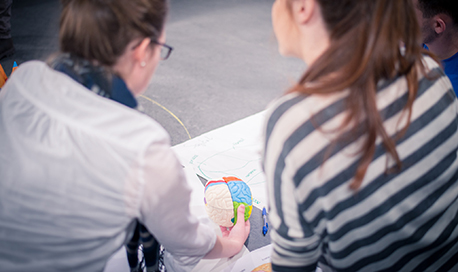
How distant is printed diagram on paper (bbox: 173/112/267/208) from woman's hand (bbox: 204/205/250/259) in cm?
11

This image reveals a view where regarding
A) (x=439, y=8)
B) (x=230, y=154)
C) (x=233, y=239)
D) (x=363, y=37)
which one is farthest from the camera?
(x=230, y=154)

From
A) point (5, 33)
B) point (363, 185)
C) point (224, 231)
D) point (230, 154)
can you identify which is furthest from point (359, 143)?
point (5, 33)

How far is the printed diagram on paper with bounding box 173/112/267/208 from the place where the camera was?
917 millimetres

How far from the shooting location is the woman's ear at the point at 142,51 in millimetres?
479

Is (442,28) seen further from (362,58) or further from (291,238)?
(291,238)

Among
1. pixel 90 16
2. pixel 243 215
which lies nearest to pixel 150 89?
pixel 243 215

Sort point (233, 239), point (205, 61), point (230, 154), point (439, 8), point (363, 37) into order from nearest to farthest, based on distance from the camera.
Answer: point (363, 37) < point (233, 239) < point (439, 8) < point (230, 154) < point (205, 61)

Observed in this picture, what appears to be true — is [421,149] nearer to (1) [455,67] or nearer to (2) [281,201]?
(2) [281,201]

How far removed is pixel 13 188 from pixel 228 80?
101cm

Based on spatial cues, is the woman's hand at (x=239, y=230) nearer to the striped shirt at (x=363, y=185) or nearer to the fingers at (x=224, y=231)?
the fingers at (x=224, y=231)

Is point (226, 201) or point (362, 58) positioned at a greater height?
point (362, 58)

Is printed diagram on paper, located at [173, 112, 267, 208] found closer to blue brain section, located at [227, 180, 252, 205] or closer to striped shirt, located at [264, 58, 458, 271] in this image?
blue brain section, located at [227, 180, 252, 205]

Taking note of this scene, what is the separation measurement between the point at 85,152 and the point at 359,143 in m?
0.35

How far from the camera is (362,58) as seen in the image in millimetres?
407
